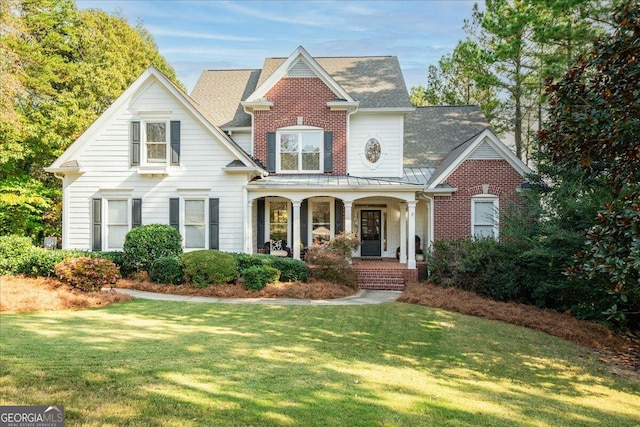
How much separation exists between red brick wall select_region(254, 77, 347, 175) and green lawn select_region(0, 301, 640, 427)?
10.3 meters

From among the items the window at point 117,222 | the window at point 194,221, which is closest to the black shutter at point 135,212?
the window at point 117,222

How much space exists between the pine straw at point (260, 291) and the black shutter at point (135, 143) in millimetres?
4982

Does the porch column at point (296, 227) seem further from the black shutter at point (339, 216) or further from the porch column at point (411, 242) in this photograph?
the porch column at point (411, 242)

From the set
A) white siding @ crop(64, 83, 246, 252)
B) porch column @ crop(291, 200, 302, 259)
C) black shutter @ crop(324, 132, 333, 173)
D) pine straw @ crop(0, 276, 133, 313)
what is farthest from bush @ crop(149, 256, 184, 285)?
black shutter @ crop(324, 132, 333, 173)

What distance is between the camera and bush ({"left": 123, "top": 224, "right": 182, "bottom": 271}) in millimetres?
13969

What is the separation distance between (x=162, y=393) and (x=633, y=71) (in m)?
7.64

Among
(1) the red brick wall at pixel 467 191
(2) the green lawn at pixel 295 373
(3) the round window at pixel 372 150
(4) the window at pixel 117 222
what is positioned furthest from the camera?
(3) the round window at pixel 372 150

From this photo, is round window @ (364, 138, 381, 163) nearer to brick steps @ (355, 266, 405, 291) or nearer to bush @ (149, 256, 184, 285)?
brick steps @ (355, 266, 405, 291)

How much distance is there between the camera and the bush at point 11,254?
13141 millimetres

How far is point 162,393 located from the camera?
14.5 ft

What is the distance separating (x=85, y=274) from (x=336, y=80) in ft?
46.6

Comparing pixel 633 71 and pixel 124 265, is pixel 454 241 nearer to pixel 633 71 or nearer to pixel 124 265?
pixel 633 71

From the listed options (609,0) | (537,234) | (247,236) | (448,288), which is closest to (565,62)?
(609,0)

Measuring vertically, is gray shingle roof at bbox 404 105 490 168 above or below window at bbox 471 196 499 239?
above
